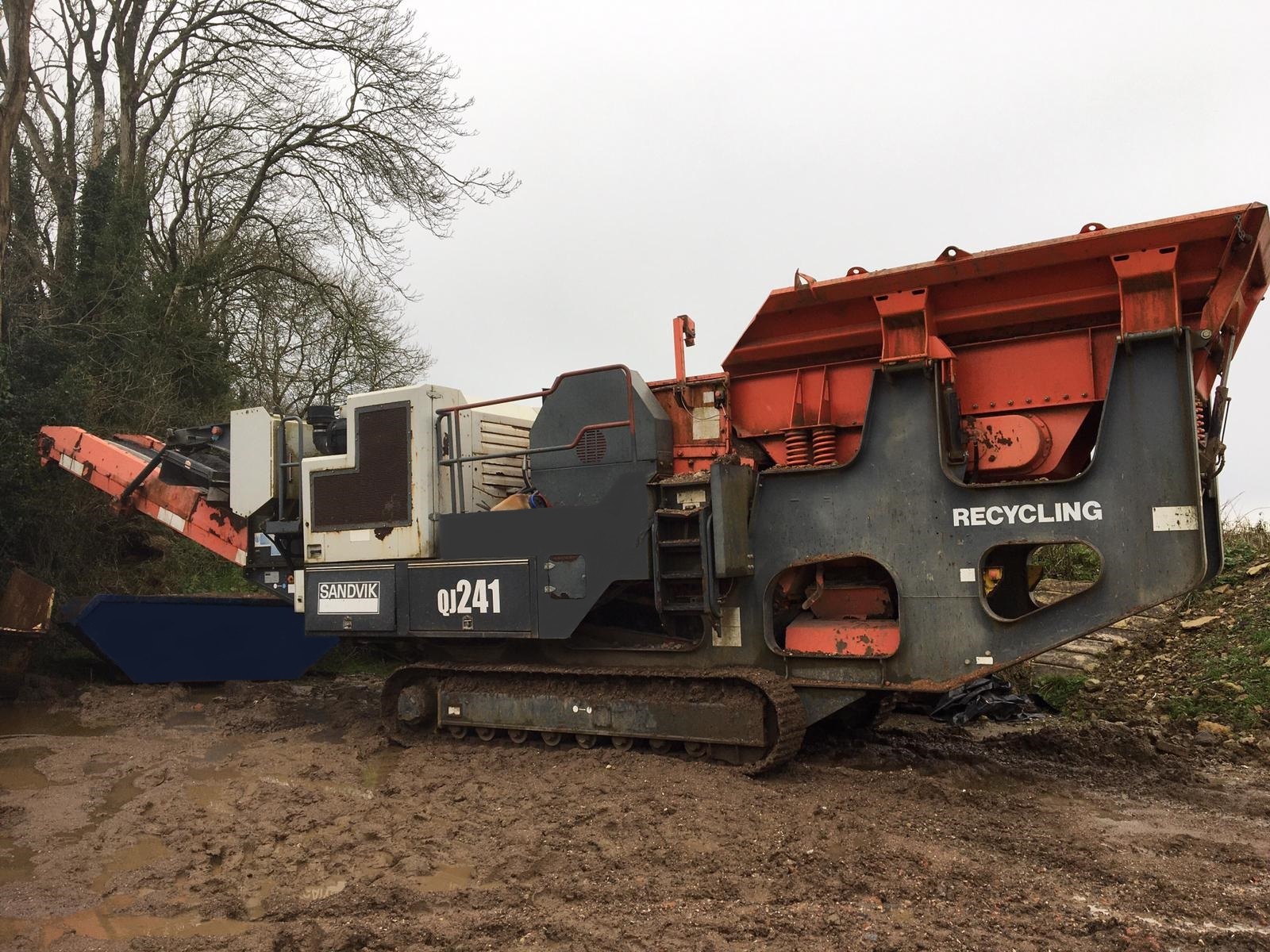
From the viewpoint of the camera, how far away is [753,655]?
6172mm

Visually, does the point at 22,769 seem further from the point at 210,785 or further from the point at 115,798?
the point at 210,785

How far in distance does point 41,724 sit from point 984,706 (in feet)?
25.5

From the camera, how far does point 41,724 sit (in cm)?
823

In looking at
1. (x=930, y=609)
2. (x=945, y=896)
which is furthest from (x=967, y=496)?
(x=945, y=896)

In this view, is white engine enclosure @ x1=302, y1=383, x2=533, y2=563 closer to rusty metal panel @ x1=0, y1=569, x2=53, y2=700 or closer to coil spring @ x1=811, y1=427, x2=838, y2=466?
coil spring @ x1=811, y1=427, x2=838, y2=466

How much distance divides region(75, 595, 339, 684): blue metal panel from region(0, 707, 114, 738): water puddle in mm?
709

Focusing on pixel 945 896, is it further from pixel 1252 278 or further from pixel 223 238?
pixel 223 238

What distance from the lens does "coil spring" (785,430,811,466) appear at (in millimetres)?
6230

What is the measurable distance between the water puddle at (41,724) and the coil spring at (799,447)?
592 centimetres

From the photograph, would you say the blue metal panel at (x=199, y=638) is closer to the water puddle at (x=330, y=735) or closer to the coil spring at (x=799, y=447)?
the water puddle at (x=330, y=735)

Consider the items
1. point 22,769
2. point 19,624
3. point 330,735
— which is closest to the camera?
point 22,769

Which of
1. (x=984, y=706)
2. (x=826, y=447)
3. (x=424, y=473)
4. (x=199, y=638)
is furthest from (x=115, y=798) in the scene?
(x=984, y=706)

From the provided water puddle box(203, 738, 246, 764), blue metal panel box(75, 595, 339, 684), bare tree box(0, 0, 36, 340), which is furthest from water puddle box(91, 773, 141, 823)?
bare tree box(0, 0, 36, 340)

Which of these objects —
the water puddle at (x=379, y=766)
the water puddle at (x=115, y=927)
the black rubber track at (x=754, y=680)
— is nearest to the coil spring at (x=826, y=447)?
the black rubber track at (x=754, y=680)
